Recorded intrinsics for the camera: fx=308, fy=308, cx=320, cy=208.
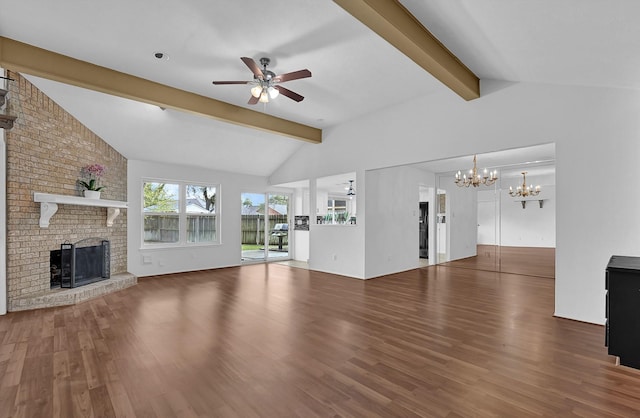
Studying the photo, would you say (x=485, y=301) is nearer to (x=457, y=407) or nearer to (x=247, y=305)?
(x=457, y=407)

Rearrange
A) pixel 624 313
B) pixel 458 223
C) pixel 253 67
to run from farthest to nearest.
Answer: pixel 458 223 < pixel 253 67 < pixel 624 313

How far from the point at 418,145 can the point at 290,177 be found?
386 cm

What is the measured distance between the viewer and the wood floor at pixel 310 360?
6.97 feet

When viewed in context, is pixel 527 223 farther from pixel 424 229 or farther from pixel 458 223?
pixel 424 229

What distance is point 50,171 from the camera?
190 inches

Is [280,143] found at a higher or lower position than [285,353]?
higher

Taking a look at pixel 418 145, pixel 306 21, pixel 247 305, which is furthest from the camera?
pixel 418 145

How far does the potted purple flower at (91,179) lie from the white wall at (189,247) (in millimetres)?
1135

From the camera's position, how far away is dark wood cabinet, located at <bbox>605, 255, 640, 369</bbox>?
259 centimetres

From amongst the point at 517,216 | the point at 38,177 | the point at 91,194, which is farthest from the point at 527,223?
the point at 38,177

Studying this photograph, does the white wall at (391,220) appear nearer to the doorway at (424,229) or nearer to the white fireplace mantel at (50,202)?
the doorway at (424,229)

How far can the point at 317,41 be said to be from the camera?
3.52m

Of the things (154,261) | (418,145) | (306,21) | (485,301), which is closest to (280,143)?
(418,145)

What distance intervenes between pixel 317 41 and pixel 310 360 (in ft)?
11.0
